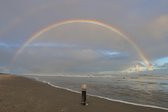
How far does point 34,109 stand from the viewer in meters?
15.9

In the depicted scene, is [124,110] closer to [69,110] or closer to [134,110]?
[134,110]

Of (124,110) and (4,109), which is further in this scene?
(124,110)

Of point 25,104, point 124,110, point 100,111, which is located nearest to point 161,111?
point 124,110

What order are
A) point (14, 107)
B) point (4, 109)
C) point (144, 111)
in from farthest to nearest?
1. point (144, 111)
2. point (14, 107)
3. point (4, 109)

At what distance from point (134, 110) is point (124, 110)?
0.84 metres

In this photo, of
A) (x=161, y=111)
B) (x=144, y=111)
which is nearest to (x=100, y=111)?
(x=144, y=111)

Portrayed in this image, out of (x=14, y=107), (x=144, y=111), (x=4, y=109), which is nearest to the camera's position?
(x=4, y=109)

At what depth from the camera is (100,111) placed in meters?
16.1

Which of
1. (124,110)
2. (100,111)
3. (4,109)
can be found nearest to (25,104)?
(4,109)

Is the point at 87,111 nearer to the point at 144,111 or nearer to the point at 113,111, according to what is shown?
the point at 113,111

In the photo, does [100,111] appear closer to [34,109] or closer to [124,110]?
[124,110]

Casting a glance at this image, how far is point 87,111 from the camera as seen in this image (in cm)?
1581

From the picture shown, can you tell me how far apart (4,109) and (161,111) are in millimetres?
10226

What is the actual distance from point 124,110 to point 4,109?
7.44 metres
